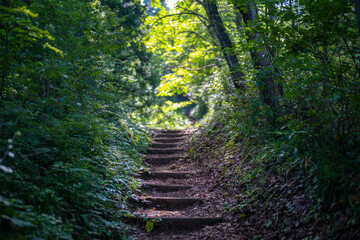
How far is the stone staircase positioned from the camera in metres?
4.37

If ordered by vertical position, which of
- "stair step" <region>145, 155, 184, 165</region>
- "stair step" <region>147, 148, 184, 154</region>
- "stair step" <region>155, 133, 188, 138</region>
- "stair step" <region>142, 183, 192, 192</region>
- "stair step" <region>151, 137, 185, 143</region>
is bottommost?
"stair step" <region>142, 183, 192, 192</region>

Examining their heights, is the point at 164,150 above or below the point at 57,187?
below

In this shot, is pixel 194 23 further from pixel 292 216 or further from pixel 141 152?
pixel 292 216

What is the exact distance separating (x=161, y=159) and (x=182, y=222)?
3741 millimetres

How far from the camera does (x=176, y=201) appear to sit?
17.0 feet

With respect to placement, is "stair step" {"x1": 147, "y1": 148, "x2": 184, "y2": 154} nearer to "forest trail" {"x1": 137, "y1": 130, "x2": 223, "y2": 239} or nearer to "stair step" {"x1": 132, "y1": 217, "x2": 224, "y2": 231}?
"forest trail" {"x1": 137, "y1": 130, "x2": 223, "y2": 239}

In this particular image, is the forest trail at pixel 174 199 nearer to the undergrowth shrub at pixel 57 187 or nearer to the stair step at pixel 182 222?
the stair step at pixel 182 222

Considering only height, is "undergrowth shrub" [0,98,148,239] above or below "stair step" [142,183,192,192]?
above

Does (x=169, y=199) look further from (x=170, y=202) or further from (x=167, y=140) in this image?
(x=167, y=140)

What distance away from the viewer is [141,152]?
819 centimetres

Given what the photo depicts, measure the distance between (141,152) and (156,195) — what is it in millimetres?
2803

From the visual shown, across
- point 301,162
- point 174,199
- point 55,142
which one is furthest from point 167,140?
point 301,162

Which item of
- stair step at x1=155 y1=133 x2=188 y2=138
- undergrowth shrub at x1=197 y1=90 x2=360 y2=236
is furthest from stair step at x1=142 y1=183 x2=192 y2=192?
stair step at x1=155 y1=133 x2=188 y2=138

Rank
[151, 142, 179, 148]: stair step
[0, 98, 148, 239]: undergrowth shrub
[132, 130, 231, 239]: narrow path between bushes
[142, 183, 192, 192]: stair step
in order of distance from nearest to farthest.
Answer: [0, 98, 148, 239]: undergrowth shrub
[132, 130, 231, 239]: narrow path between bushes
[142, 183, 192, 192]: stair step
[151, 142, 179, 148]: stair step
